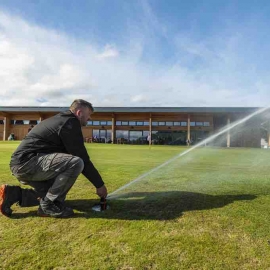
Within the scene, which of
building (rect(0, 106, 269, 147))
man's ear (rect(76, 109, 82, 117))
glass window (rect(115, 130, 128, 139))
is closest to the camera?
man's ear (rect(76, 109, 82, 117))

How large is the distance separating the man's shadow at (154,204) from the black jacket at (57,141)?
45cm

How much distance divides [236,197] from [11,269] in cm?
334

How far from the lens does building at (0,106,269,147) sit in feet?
116

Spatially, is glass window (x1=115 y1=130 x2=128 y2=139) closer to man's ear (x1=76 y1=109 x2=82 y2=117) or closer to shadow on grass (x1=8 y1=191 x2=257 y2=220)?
shadow on grass (x1=8 y1=191 x2=257 y2=220)

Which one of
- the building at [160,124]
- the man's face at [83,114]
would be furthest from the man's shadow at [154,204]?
the building at [160,124]

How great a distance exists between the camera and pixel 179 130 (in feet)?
119

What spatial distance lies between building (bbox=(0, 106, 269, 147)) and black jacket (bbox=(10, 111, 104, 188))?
31.5m

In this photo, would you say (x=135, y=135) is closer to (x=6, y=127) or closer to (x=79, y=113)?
(x=6, y=127)

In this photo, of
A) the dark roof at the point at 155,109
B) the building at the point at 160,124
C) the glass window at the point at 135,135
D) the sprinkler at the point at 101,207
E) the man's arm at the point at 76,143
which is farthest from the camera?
the glass window at the point at 135,135

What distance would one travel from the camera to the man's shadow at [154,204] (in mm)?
3297

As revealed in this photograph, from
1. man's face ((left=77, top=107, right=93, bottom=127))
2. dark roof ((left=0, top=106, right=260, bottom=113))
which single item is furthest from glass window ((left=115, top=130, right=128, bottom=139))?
man's face ((left=77, top=107, right=93, bottom=127))

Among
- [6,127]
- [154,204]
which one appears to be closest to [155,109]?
[6,127]

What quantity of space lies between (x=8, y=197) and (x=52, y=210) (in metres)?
0.67

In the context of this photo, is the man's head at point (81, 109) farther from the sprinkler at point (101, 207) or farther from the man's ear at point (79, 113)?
the sprinkler at point (101, 207)
